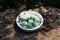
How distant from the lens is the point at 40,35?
3049 mm

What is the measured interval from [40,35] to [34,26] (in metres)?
0.19

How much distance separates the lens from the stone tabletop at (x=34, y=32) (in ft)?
9.95

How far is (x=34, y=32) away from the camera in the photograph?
10.2ft

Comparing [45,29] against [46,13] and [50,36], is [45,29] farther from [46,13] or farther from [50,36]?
[46,13]

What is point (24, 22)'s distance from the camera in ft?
10.3

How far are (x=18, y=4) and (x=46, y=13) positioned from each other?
64 centimetres

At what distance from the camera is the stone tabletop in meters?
3.03

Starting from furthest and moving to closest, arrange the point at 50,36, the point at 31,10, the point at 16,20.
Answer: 1. the point at 31,10
2. the point at 16,20
3. the point at 50,36

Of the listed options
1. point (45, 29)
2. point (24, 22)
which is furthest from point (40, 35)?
point (24, 22)

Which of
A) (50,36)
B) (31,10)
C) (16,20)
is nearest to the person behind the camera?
(50,36)

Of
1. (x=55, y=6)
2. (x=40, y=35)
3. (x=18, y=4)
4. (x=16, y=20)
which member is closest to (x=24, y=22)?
(x=16, y=20)

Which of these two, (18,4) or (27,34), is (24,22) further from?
(18,4)

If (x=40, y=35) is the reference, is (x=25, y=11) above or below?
above

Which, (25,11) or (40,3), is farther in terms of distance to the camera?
(40,3)
